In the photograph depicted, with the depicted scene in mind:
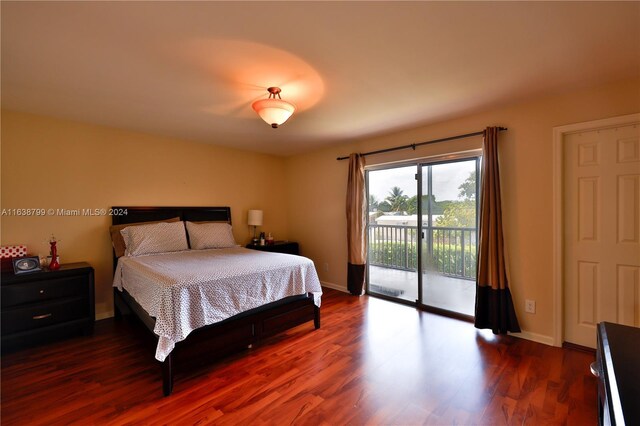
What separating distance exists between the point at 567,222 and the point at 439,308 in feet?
5.15

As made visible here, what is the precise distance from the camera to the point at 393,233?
3.92 m

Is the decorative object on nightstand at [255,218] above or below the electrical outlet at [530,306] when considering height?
above

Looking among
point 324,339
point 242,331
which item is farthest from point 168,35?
point 324,339

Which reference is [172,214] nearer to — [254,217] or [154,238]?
[154,238]

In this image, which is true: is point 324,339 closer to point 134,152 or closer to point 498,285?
point 498,285

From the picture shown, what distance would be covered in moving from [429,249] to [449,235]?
0.30 metres

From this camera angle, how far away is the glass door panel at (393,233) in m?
3.68

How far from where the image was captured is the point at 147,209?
356 cm

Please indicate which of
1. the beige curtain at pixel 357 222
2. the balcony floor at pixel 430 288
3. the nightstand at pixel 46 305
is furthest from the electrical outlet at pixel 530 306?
the nightstand at pixel 46 305

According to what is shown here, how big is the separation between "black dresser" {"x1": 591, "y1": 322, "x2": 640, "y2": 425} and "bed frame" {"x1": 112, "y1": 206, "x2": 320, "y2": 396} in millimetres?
2145

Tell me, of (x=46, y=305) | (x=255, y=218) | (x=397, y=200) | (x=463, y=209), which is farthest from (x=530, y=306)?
(x=46, y=305)

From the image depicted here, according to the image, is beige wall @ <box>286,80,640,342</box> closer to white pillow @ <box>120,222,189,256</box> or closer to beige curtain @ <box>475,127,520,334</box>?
beige curtain @ <box>475,127,520,334</box>

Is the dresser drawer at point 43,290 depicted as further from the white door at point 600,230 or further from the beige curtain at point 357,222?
the white door at point 600,230

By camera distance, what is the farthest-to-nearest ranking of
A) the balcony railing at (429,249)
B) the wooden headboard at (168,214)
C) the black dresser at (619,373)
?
1. the wooden headboard at (168,214)
2. the balcony railing at (429,249)
3. the black dresser at (619,373)
